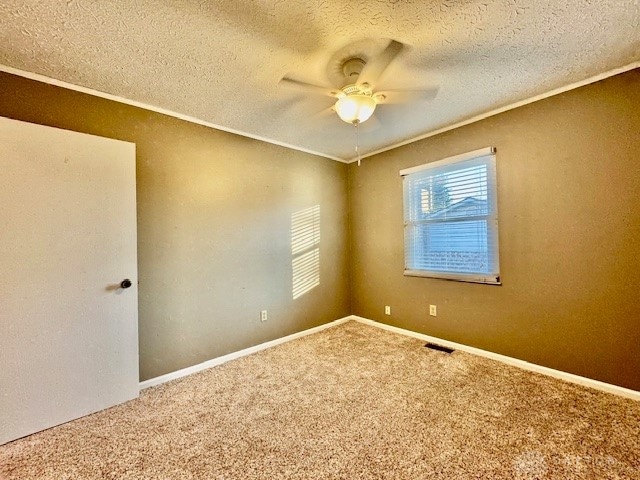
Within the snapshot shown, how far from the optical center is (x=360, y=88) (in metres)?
2.01

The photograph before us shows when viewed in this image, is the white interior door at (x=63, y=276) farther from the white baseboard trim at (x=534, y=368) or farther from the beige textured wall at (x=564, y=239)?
the beige textured wall at (x=564, y=239)

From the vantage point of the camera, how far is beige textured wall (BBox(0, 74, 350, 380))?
7.24 feet

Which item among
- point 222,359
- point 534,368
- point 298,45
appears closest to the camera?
point 298,45

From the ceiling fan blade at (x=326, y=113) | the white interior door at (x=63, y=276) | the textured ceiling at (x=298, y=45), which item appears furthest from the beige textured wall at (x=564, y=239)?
the white interior door at (x=63, y=276)

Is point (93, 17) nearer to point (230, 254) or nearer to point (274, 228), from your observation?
point (230, 254)

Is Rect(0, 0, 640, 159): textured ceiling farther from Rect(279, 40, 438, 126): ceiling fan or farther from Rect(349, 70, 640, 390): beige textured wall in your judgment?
Rect(349, 70, 640, 390): beige textured wall

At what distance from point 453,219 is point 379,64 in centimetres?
179

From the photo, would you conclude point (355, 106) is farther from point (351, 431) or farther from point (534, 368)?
point (534, 368)

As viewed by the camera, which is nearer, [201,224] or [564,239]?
[564,239]

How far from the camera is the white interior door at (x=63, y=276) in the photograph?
169cm

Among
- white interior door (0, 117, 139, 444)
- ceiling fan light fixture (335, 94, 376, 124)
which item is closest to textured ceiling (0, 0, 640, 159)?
ceiling fan light fixture (335, 94, 376, 124)

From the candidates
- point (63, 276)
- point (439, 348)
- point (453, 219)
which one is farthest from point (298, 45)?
point (439, 348)

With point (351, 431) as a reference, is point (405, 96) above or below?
above

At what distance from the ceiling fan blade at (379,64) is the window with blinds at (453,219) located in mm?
1415
